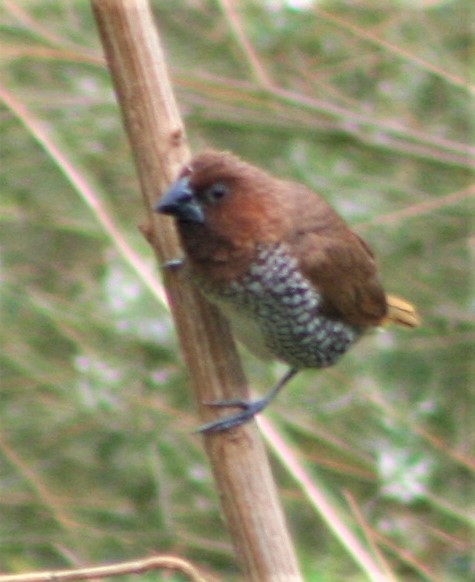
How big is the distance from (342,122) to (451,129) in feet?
1.45

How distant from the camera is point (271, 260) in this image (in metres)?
2.39

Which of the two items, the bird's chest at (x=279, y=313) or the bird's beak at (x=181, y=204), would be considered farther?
the bird's chest at (x=279, y=313)

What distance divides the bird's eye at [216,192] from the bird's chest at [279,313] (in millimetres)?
161

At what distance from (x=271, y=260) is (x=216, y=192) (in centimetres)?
23

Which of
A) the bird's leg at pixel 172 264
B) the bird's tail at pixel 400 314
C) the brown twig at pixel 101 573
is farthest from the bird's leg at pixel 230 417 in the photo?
the bird's tail at pixel 400 314

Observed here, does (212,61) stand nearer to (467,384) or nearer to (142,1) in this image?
(467,384)

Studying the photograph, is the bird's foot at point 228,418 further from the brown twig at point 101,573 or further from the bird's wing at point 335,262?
the bird's wing at point 335,262

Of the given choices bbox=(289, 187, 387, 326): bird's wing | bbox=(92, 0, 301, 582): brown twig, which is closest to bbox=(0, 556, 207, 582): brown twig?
A: bbox=(92, 0, 301, 582): brown twig

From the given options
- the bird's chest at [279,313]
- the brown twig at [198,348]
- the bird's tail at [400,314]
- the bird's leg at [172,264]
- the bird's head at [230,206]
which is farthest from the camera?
the bird's tail at [400,314]

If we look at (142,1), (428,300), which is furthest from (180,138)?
(428,300)

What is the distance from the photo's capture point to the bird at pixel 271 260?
217 cm

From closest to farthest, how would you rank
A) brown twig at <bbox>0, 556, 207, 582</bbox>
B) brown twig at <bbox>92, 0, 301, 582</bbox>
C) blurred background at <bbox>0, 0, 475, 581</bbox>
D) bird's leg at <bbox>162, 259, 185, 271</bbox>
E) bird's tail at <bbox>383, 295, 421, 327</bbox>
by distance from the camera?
brown twig at <bbox>0, 556, 207, 582</bbox> → brown twig at <bbox>92, 0, 301, 582</bbox> → bird's leg at <bbox>162, 259, 185, 271</bbox> → bird's tail at <bbox>383, 295, 421, 327</bbox> → blurred background at <bbox>0, 0, 475, 581</bbox>

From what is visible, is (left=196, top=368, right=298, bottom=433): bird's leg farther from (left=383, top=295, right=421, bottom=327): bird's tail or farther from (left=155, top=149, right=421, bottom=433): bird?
(left=383, top=295, right=421, bottom=327): bird's tail

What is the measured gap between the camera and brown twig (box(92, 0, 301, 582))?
62.4 inches
